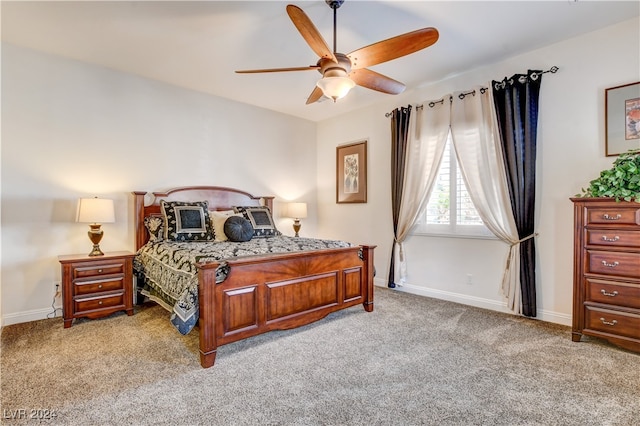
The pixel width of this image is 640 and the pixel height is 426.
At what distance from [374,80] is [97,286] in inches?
133

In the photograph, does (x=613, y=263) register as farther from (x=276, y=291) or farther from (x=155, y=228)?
(x=155, y=228)

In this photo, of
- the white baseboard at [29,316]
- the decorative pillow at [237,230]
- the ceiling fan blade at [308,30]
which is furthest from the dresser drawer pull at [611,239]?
the white baseboard at [29,316]

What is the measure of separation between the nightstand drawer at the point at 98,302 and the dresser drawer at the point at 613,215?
453cm

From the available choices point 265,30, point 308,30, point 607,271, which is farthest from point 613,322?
point 265,30

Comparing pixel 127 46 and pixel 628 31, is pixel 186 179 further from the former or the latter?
pixel 628 31

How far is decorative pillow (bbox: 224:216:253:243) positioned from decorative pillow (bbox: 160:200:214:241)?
13.6 inches

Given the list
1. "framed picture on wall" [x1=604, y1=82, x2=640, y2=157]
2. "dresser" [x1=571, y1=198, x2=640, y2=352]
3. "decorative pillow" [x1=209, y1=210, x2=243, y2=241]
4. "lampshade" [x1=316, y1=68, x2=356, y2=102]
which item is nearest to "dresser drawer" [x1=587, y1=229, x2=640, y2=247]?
"dresser" [x1=571, y1=198, x2=640, y2=352]

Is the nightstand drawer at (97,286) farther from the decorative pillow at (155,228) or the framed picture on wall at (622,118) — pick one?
the framed picture on wall at (622,118)

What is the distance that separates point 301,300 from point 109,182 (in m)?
2.76

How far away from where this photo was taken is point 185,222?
3.79 m

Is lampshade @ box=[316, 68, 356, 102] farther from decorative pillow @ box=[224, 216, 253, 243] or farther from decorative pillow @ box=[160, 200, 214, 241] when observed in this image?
decorative pillow @ box=[160, 200, 214, 241]

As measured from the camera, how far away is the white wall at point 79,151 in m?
Result: 3.28

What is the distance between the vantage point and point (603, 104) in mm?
2998

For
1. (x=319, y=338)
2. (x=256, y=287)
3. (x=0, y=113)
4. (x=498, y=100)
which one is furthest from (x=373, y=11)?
(x=0, y=113)
